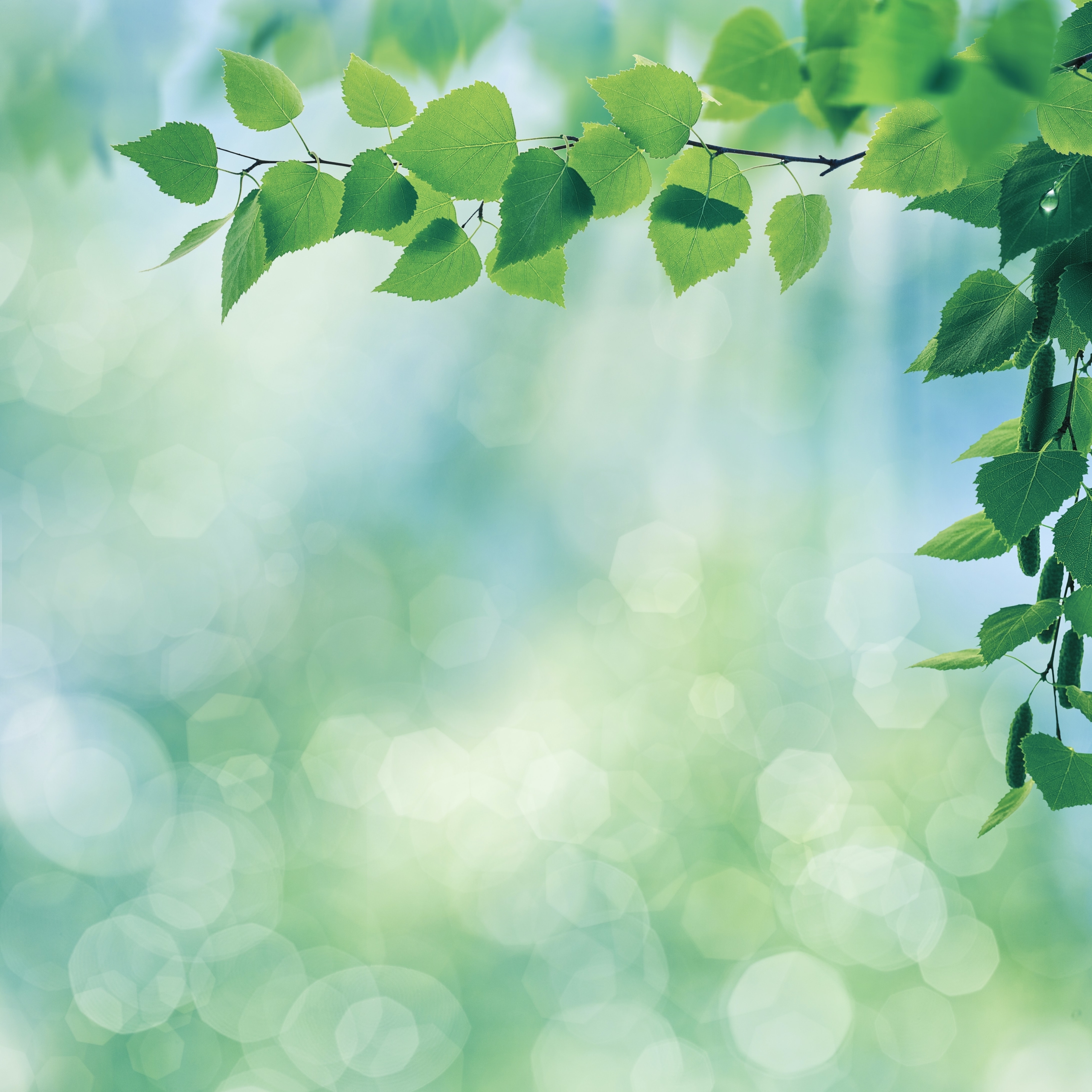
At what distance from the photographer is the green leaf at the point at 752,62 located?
0.41 ft

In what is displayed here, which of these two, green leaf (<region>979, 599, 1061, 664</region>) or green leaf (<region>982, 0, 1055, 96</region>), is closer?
green leaf (<region>982, 0, 1055, 96</region>)

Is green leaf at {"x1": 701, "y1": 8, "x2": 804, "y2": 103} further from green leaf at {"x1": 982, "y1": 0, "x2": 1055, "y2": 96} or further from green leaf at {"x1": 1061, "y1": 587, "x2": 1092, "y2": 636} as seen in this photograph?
green leaf at {"x1": 1061, "y1": 587, "x2": 1092, "y2": 636}

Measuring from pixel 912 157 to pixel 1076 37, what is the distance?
0.13ft

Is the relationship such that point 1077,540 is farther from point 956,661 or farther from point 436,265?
point 436,265

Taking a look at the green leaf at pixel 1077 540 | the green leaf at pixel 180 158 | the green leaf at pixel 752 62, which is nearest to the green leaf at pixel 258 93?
the green leaf at pixel 180 158

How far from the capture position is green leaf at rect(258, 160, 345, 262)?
20cm

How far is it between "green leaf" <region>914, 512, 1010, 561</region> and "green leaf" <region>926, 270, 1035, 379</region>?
0.06 meters

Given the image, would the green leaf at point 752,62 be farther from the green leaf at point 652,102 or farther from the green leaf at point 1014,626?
the green leaf at point 1014,626

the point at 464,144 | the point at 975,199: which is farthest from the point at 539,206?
the point at 975,199

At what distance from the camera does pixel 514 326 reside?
3.88ft

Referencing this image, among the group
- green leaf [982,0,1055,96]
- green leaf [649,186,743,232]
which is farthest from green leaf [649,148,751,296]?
green leaf [982,0,1055,96]

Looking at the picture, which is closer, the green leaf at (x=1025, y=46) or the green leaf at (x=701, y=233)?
the green leaf at (x=1025, y=46)

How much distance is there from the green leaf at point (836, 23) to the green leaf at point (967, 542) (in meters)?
0.18

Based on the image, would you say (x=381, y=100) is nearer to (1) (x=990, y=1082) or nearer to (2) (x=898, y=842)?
(2) (x=898, y=842)
